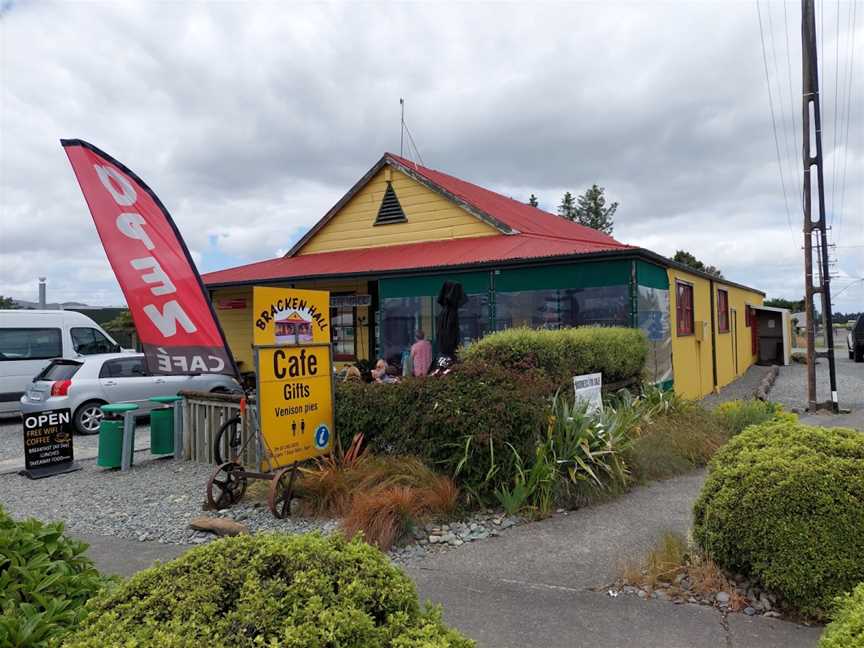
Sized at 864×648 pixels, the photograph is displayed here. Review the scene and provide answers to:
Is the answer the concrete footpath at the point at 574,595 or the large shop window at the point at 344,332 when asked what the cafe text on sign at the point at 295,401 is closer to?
the concrete footpath at the point at 574,595

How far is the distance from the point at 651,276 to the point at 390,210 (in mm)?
7897

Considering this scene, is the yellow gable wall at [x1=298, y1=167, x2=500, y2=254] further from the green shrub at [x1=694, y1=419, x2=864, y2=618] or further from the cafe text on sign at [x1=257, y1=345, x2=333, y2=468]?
the green shrub at [x1=694, y1=419, x2=864, y2=618]

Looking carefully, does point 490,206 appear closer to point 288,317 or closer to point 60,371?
point 60,371

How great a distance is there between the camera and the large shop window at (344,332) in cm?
1752

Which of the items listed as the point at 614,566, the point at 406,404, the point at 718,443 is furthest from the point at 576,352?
the point at 614,566

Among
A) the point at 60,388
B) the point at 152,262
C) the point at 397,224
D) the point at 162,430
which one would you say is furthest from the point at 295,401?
the point at 397,224

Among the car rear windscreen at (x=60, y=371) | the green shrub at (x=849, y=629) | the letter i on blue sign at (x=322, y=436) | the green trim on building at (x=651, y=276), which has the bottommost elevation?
the green shrub at (x=849, y=629)

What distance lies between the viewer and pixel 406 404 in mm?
6512

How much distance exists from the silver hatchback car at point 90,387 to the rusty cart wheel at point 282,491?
6.29 m

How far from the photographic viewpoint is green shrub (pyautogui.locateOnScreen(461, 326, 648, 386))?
8.05 meters

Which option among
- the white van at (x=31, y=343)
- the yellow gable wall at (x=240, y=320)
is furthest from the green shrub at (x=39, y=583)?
the yellow gable wall at (x=240, y=320)

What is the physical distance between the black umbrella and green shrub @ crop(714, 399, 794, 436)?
13.6ft

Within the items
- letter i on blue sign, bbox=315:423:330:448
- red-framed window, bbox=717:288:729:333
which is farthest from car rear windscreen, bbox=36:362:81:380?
red-framed window, bbox=717:288:729:333

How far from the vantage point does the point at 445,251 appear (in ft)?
49.3
